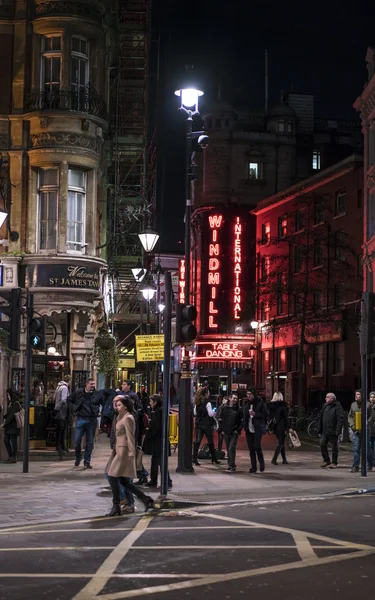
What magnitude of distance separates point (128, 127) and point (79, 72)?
16436 millimetres

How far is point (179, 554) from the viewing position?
10.4m

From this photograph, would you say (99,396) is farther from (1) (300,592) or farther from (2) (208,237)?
(2) (208,237)

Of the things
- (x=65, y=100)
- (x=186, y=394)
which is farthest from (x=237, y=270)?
(x=186, y=394)

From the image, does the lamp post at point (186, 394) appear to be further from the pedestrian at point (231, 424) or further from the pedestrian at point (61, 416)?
the pedestrian at point (61, 416)

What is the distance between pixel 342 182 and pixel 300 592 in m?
45.2

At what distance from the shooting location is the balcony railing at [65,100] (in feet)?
88.0

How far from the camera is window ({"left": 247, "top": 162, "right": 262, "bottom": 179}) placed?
238 feet

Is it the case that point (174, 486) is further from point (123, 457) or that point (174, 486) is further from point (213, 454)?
point (213, 454)

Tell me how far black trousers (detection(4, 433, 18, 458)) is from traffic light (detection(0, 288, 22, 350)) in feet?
14.4

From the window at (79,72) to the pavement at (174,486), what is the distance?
10134mm

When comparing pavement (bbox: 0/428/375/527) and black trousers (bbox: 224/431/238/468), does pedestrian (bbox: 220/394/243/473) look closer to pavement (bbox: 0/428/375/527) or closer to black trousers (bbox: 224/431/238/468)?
black trousers (bbox: 224/431/238/468)

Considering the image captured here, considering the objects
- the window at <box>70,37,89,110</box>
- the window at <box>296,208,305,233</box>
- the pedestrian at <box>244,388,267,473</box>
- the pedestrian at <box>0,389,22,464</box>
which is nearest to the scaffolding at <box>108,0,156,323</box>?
the window at <box>70,37,89,110</box>

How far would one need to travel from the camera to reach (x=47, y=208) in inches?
1069

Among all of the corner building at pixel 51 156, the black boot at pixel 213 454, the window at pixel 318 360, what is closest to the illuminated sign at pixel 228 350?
the window at pixel 318 360
